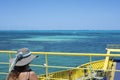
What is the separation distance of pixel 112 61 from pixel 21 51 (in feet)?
53.7

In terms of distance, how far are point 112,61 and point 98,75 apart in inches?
190

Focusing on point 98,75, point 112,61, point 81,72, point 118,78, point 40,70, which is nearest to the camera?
point 118,78

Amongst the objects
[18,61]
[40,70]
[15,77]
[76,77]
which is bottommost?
[40,70]

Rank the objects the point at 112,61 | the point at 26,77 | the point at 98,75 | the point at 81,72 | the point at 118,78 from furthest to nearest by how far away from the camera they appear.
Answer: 1. the point at 112,61
2. the point at 81,72
3. the point at 98,75
4. the point at 118,78
5. the point at 26,77

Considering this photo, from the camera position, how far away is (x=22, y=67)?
3.20 m

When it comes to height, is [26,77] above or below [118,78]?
above

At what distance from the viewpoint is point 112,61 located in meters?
19.0

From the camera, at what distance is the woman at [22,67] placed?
123 inches

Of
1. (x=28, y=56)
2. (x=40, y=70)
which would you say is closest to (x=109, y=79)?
(x=28, y=56)

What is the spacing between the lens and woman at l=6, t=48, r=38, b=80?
10.3 ft

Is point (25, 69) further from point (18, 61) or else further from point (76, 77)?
point (76, 77)

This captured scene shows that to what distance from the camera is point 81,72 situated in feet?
53.1

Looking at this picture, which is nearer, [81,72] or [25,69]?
[25,69]

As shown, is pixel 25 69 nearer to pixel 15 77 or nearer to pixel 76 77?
pixel 15 77
